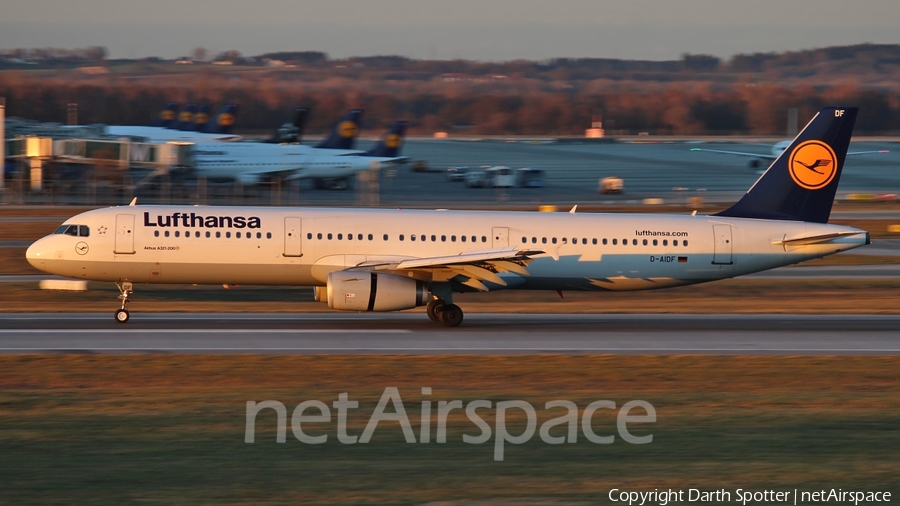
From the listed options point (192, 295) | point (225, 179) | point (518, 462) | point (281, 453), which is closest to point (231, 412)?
point (281, 453)

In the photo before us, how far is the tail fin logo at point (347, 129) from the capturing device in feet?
274

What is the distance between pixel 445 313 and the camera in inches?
1143

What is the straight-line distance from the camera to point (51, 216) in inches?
2175

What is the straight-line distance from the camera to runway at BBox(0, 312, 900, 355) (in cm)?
2483

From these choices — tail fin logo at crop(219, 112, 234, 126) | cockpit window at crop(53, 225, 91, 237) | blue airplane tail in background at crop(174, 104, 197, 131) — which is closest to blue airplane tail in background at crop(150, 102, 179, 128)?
blue airplane tail in background at crop(174, 104, 197, 131)

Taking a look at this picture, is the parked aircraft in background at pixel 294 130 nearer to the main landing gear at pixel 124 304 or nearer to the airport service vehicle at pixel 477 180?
the airport service vehicle at pixel 477 180

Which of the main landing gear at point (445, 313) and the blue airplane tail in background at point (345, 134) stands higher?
the blue airplane tail in background at point (345, 134)

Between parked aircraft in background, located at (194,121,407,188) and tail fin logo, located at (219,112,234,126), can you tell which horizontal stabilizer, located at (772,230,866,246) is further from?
tail fin logo, located at (219,112,234,126)

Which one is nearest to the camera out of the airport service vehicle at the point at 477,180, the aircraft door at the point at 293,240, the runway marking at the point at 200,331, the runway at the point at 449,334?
the runway at the point at 449,334

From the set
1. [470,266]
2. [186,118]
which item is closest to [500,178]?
[186,118]

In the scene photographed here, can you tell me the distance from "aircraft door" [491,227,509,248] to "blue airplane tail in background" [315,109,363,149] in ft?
182

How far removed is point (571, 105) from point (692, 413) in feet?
320
